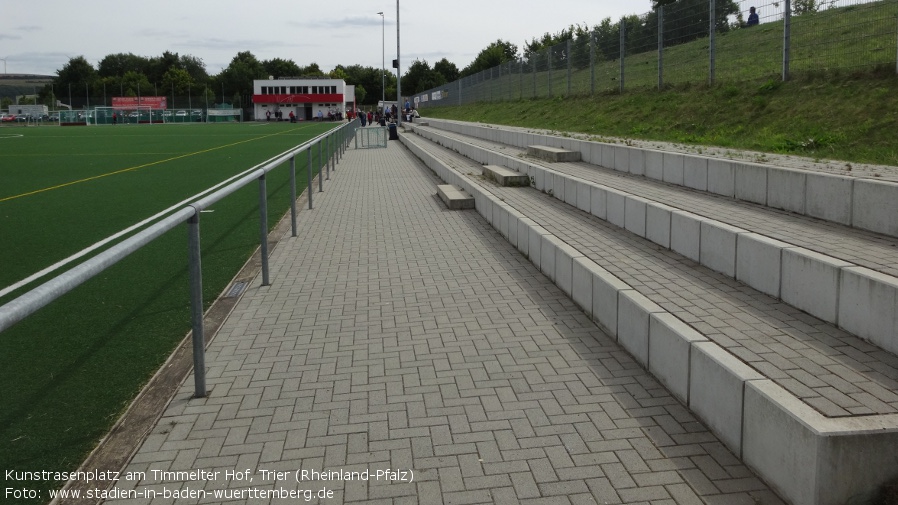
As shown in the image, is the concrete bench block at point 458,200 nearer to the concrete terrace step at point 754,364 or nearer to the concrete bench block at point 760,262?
the concrete terrace step at point 754,364

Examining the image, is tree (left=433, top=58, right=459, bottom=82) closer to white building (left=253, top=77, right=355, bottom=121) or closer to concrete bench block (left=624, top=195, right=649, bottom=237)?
white building (left=253, top=77, right=355, bottom=121)

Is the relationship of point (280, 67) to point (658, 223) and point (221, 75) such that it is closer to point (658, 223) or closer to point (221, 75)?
point (221, 75)

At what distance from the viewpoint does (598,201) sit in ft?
32.8

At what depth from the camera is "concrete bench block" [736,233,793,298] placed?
18.9 ft

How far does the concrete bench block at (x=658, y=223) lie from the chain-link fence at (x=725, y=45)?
5113mm

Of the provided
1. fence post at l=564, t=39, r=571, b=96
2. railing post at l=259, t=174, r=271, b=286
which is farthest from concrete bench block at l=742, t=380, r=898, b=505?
fence post at l=564, t=39, r=571, b=96

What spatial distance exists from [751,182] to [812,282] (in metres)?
3.81

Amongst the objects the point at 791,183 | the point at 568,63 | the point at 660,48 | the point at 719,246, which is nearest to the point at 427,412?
the point at 719,246

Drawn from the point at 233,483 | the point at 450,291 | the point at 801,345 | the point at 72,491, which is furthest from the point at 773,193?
the point at 72,491

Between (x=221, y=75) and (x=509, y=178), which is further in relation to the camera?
(x=221, y=75)

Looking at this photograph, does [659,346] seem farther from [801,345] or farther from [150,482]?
[150,482]

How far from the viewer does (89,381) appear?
16.8ft

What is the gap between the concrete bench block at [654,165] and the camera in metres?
11.5

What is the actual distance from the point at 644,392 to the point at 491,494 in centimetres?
160
